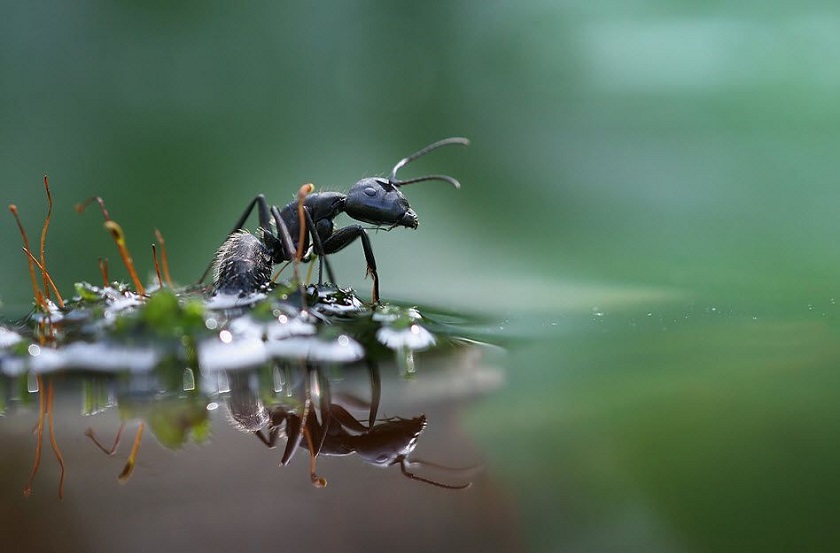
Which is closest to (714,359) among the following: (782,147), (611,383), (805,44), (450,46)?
(611,383)

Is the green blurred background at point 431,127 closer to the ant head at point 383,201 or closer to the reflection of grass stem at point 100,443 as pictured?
the ant head at point 383,201

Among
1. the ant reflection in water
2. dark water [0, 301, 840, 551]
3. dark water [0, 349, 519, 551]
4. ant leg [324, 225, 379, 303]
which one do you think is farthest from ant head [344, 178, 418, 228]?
dark water [0, 349, 519, 551]

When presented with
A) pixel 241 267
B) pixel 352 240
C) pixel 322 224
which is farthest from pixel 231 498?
pixel 322 224

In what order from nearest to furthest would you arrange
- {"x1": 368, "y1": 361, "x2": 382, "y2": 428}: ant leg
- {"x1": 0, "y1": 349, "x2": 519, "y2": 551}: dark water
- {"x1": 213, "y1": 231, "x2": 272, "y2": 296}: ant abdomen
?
{"x1": 0, "y1": 349, "x2": 519, "y2": 551}: dark water → {"x1": 368, "y1": 361, "x2": 382, "y2": 428}: ant leg → {"x1": 213, "y1": 231, "x2": 272, "y2": 296}: ant abdomen

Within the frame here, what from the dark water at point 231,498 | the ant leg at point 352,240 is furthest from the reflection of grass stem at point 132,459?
the ant leg at point 352,240

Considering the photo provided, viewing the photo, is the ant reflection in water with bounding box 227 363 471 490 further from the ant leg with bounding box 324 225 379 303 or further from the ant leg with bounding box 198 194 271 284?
the ant leg with bounding box 198 194 271 284

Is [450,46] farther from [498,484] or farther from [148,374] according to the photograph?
[498,484]

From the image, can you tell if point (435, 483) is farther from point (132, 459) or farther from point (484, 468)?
point (132, 459)
